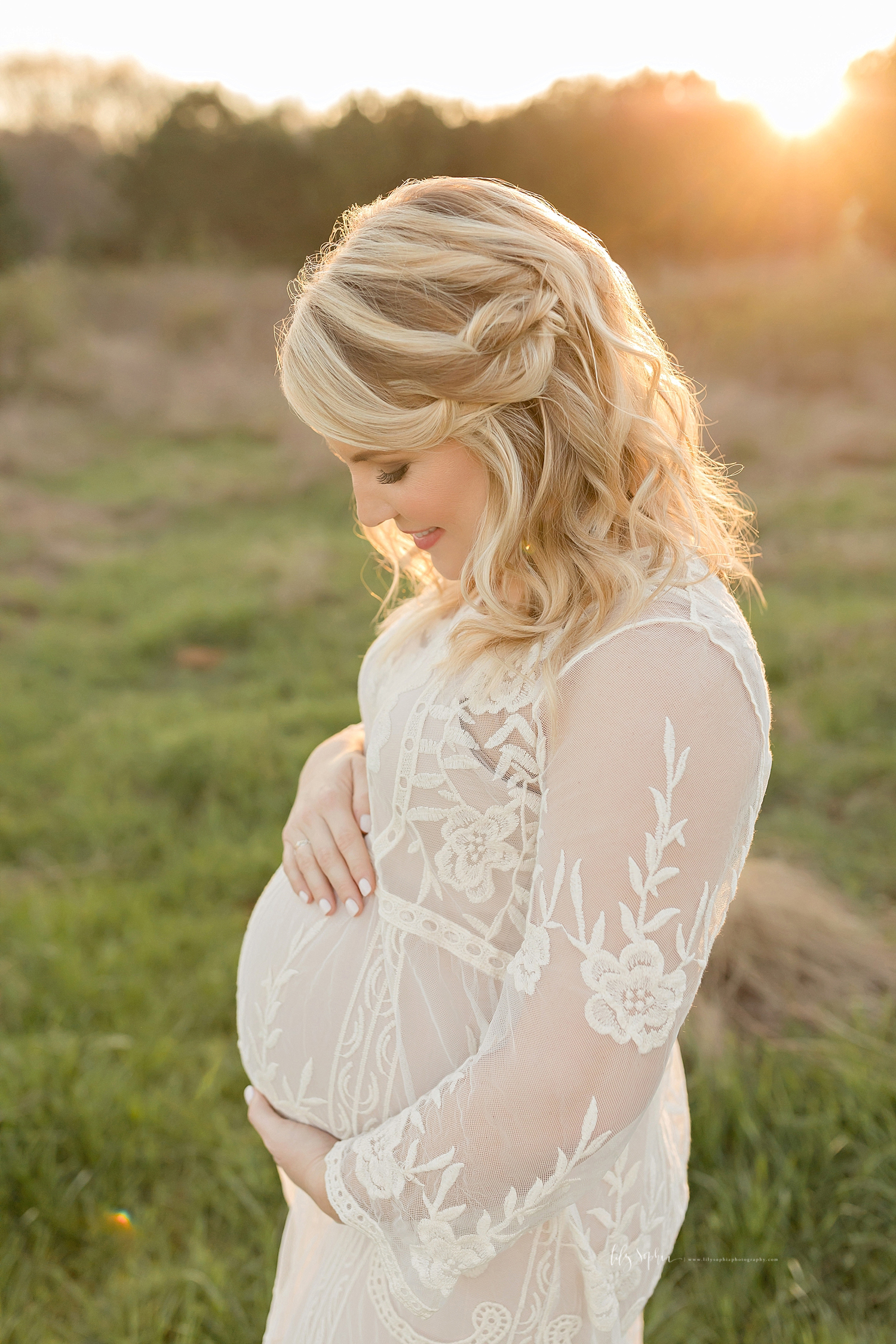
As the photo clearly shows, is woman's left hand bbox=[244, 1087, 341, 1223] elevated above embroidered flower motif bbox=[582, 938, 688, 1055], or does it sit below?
below

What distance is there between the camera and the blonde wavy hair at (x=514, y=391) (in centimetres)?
107

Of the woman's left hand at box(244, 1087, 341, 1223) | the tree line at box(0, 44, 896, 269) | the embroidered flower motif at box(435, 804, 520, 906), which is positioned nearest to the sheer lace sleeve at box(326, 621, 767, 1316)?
the embroidered flower motif at box(435, 804, 520, 906)

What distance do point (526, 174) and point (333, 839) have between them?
→ 1994 cm

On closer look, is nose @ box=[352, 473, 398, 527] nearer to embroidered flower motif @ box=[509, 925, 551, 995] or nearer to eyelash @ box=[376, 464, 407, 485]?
eyelash @ box=[376, 464, 407, 485]

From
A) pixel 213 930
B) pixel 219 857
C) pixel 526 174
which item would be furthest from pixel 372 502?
pixel 526 174

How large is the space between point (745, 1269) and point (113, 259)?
2308 cm

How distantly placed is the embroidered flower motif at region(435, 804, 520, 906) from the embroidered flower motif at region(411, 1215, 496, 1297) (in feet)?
1.19

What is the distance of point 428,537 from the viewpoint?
130cm

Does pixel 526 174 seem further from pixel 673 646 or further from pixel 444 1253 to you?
pixel 444 1253

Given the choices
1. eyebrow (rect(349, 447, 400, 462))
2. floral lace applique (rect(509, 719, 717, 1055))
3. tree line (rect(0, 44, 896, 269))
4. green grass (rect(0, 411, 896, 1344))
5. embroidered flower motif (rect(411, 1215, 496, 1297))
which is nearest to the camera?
floral lace applique (rect(509, 719, 717, 1055))

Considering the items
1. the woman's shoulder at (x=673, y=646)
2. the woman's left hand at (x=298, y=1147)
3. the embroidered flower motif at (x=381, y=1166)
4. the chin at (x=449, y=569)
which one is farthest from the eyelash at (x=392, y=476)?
the woman's left hand at (x=298, y=1147)

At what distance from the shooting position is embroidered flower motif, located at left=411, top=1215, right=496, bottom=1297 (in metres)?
1.03

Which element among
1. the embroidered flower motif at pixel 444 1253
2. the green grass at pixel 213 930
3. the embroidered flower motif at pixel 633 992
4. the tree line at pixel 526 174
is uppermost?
the tree line at pixel 526 174

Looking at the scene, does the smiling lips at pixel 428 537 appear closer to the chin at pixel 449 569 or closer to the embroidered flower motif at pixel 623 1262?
the chin at pixel 449 569
